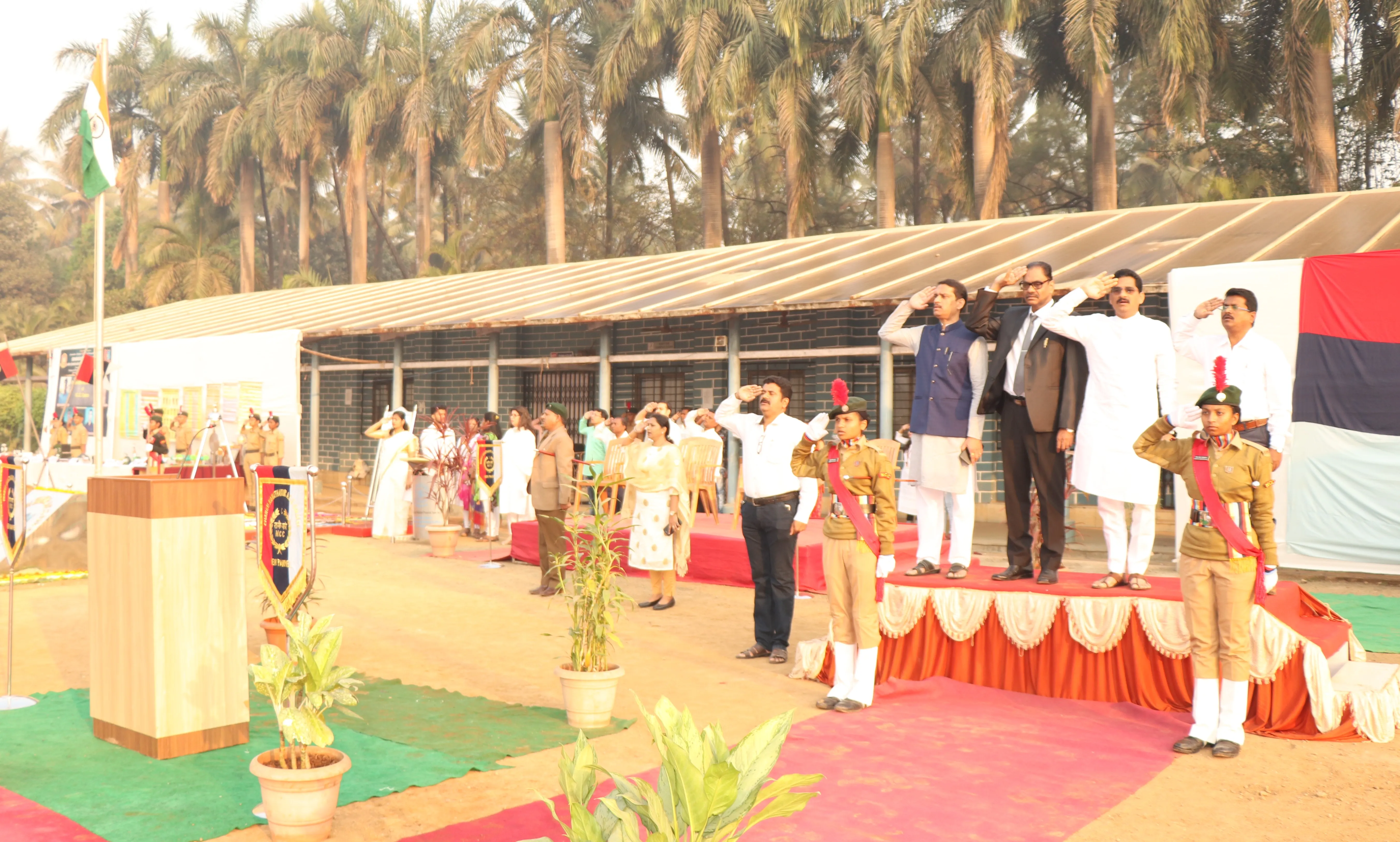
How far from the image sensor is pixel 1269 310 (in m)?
→ 8.91

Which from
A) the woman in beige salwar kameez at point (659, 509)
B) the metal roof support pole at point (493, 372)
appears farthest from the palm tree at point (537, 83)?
the woman in beige salwar kameez at point (659, 509)

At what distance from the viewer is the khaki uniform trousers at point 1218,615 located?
4625 millimetres

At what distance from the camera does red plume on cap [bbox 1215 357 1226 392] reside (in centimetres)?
471

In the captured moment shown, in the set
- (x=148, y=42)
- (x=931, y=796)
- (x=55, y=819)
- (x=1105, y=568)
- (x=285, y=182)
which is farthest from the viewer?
(x=148, y=42)

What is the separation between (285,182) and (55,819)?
36.4 m

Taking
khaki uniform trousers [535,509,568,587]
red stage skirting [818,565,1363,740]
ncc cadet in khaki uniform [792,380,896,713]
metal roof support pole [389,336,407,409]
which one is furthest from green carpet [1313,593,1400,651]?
metal roof support pole [389,336,407,409]

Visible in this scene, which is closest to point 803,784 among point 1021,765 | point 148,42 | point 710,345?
A: point 1021,765

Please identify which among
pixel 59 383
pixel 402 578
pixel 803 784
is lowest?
pixel 402 578

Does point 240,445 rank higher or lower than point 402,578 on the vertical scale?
higher

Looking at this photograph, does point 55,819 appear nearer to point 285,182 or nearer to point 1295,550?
point 1295,550

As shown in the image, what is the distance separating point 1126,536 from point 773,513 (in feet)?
6.52

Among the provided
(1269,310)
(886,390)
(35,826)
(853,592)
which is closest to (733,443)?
(886,390)

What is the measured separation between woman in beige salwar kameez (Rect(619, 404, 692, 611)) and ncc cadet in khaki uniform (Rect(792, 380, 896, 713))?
2753mm

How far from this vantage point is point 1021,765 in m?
4.51
